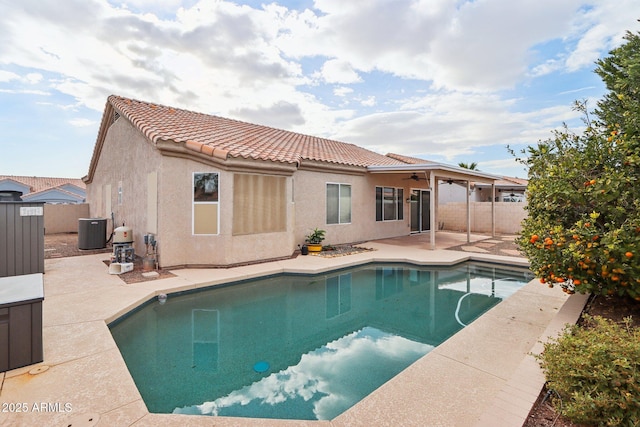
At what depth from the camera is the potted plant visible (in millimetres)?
11297

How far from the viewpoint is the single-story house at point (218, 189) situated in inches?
340

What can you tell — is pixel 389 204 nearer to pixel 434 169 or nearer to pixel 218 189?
pixel 434 169

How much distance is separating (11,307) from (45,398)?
3.73ft

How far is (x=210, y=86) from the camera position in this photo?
1456cm

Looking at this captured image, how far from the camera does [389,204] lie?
1559 centimetres

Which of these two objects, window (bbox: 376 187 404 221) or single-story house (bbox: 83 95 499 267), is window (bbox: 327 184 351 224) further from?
window (bbox: 376 187 404 221)

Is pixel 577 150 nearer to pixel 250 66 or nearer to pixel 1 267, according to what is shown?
pixel 1 267

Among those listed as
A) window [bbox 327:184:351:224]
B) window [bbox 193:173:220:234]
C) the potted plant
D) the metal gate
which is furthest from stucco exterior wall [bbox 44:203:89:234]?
window [bbox 327:184:351:224]

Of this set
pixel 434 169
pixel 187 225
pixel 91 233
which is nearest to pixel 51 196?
pixel 91 233

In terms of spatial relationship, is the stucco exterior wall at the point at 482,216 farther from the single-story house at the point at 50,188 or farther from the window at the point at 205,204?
the single-story house at the point at 50,188

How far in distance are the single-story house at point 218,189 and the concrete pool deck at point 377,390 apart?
2.79 metres

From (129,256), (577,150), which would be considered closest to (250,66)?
(129,256)

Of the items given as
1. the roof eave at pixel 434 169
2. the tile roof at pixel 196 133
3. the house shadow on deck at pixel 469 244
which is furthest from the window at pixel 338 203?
the house shadow on deck at pixel 469 244

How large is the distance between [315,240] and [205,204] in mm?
4399
